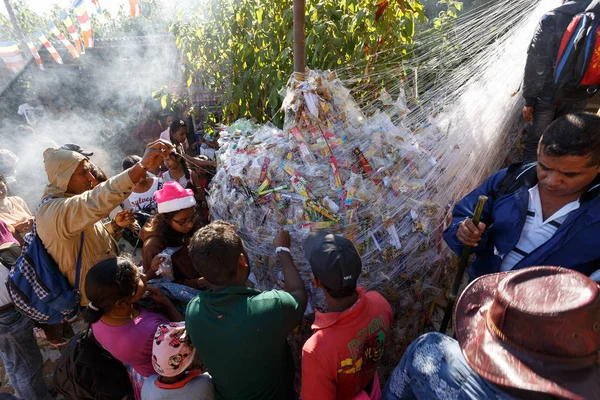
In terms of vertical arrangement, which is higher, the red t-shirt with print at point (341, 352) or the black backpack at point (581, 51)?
the black backpack at point (581, 51)

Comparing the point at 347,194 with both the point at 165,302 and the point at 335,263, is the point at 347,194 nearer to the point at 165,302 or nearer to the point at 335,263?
the point at 335,263

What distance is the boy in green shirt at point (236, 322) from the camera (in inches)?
57.0

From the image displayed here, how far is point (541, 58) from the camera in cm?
255

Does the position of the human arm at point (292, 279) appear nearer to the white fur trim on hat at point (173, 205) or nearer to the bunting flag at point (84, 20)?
the white fur trim on hat at point (173, 205)

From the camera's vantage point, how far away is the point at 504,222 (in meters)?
1.64

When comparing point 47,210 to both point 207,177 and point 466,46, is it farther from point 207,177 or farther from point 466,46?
point 466,46

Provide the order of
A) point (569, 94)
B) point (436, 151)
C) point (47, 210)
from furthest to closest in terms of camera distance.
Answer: point (569, 94), point (436, 151), point (47, 210)

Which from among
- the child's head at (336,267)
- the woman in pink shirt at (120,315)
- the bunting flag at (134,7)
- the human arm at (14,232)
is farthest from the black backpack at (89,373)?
the bunting flag at (134,7)

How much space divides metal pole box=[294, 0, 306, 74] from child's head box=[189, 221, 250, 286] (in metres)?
1.39

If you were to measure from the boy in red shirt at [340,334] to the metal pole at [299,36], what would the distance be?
1.39 meters

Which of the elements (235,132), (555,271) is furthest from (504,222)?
(235,132)

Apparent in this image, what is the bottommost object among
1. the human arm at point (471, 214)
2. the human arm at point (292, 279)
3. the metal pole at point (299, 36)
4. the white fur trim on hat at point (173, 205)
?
the human arm at point (292, 279)

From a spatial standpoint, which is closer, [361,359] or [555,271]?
[555,271]

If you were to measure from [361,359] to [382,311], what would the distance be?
0.78ft
